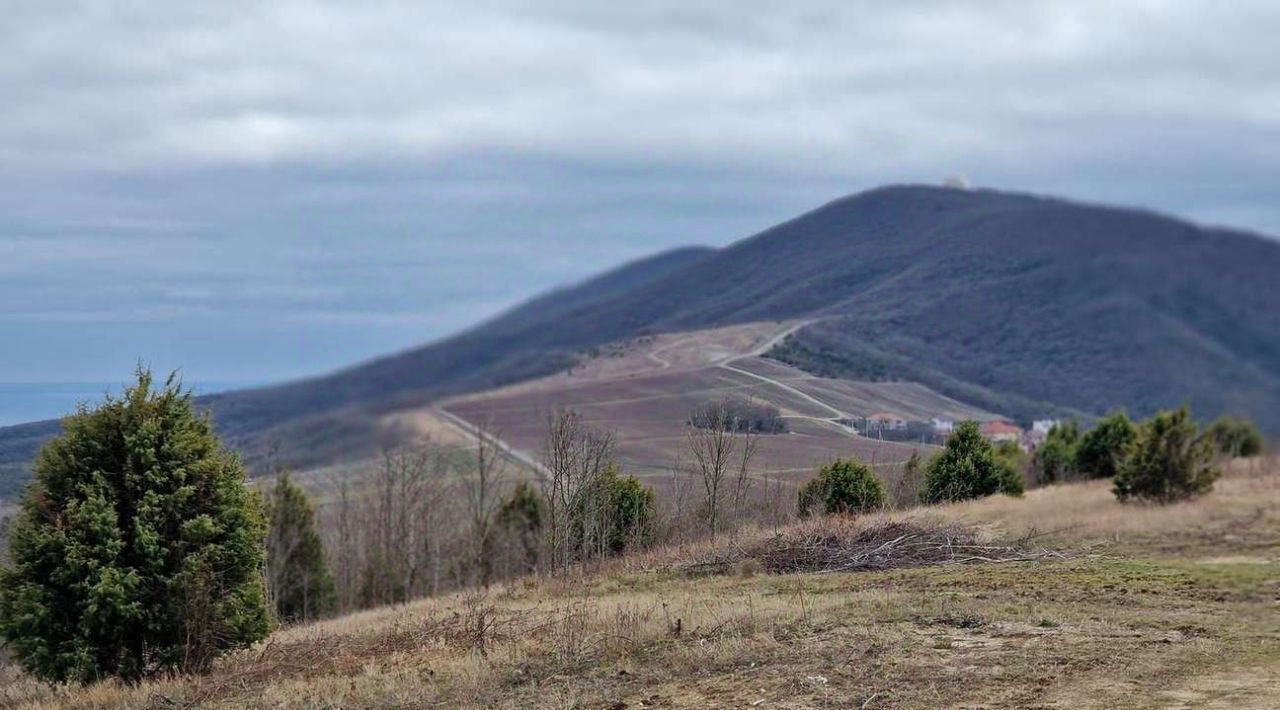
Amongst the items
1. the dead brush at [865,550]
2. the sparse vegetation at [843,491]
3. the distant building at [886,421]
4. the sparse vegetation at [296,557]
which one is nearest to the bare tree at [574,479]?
the dead brush at [865,550]

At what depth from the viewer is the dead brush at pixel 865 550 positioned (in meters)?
19.9

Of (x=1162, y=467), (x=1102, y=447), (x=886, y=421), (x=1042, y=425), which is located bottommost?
(x=1102, y=447)

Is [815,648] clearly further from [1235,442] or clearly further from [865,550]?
[1235,442]

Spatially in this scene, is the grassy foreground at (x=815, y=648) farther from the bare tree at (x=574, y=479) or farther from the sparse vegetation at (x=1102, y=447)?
the sparse vegetation at (x=1102, y=447)

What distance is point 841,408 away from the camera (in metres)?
29.8

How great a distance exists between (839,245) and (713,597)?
63.7 feet

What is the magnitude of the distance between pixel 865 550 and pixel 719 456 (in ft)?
16.7

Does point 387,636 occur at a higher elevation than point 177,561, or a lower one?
lower

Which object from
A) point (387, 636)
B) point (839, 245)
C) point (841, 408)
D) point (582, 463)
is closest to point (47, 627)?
point (387, 636)

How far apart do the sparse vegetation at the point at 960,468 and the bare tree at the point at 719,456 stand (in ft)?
14.3

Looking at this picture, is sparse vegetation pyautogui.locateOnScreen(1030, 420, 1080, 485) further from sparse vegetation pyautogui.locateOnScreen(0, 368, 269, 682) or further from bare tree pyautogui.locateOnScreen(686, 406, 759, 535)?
sparse vegetation pyautogui.locateOnScreen(0, 368, 269, 682)

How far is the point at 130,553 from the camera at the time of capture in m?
13.7

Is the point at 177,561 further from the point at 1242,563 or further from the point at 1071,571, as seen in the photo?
the point at 1242,563

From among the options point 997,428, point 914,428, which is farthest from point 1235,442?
point 914,428
